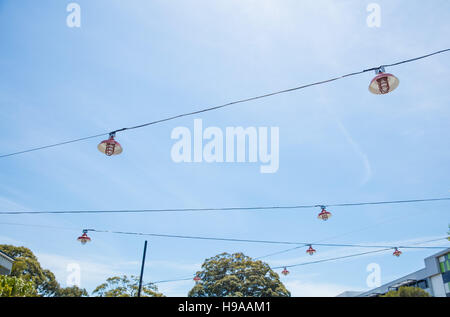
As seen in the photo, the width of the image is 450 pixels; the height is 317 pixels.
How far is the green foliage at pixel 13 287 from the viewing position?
883 centimetres

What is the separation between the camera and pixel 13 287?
32.5 feet

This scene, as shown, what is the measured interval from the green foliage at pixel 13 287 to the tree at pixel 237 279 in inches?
800

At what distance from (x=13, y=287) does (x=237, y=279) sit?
72.7 feet

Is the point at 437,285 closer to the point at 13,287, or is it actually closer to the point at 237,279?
the point at 237,279

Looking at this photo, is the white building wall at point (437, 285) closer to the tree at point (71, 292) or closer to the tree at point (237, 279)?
the tree at point (237, 279)

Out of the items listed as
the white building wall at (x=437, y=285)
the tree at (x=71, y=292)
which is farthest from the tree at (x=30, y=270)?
the white building wall at (x=437, y=285)

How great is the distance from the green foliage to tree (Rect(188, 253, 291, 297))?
800 inches

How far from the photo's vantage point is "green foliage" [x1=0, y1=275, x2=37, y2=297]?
883cm

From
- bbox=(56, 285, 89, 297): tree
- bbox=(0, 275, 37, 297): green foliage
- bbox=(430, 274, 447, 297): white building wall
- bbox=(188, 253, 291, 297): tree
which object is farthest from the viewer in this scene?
bbox=(56, 285, 89, 297): tree

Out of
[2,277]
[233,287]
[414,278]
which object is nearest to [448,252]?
[414,278]

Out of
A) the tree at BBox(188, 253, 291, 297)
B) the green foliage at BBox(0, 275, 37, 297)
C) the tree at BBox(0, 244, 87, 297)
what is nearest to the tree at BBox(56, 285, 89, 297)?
the tree at BBox(0, 244, 87, 297)

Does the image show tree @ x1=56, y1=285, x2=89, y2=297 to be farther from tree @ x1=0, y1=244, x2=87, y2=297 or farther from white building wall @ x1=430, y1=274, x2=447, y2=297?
white building wall @ x1=430, y1=274, x2=447, y2=297
